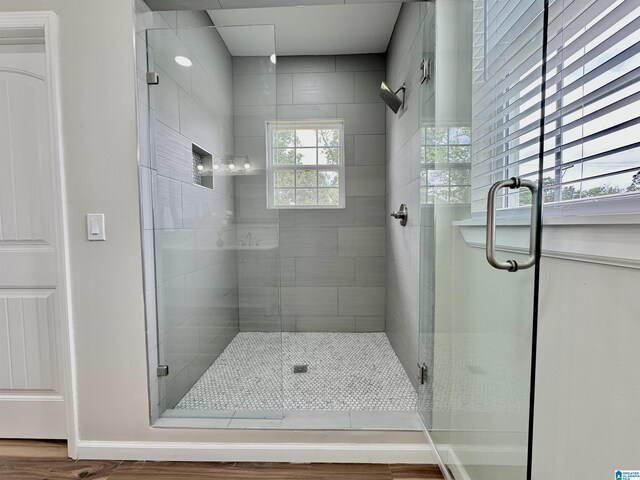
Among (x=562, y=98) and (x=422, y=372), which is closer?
(x=562, y=98)

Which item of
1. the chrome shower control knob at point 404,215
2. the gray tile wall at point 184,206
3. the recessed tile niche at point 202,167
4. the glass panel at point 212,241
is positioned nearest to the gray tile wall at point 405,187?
the chrome shower control knob at point 404,215

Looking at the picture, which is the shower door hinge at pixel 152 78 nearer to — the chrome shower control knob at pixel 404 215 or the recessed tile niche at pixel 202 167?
the recessed tile niche at pixel 202 167

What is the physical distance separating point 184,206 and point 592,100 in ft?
5.94

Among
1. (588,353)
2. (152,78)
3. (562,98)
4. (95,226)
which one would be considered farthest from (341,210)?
(588,353)

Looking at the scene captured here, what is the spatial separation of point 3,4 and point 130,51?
1.93ft

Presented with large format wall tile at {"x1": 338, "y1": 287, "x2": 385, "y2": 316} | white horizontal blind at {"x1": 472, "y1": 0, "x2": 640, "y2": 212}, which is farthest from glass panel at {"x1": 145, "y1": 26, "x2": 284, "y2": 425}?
white horizontal blind at {"x1": 472, "y1": 0, "x2": 640, "y2": 212}

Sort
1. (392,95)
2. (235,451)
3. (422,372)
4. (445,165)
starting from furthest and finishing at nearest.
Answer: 1. (392,95)
2. (422,372)
3. (235,451)
4. (445,165)

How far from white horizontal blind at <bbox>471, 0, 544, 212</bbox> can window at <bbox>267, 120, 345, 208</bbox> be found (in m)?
1.93

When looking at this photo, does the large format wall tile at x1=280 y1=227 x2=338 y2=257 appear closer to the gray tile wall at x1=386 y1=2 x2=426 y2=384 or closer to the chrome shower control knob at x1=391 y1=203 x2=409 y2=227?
the gray tile wall at x1=386 y1=2 x2=426 y2=384

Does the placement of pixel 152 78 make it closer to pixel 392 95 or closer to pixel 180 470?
pixel 392 95

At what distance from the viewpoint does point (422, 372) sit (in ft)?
5.13

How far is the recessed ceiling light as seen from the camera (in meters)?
1.69

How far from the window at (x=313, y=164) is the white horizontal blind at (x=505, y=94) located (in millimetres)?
1928

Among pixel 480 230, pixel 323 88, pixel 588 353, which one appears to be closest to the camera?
pixel 588 353
